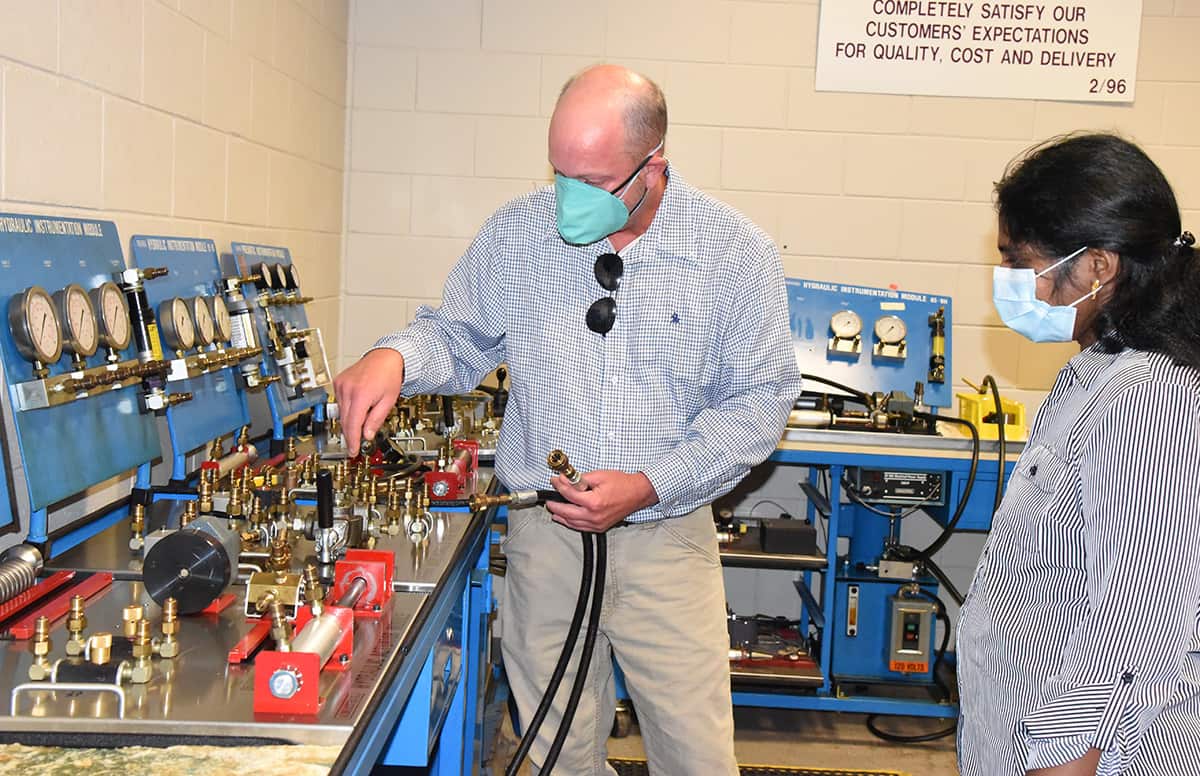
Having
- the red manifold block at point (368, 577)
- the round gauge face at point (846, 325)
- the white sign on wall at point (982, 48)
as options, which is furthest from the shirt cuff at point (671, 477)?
the white sign on wall at point (982, 48)

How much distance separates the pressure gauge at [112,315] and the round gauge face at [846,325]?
2515 millimetres

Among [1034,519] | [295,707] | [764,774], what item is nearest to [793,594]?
[764,774]

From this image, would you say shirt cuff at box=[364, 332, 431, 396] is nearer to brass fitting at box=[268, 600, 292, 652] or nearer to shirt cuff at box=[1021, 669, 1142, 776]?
brass fitting at box=[268, 600, 292, 652]

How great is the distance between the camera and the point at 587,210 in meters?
1.94

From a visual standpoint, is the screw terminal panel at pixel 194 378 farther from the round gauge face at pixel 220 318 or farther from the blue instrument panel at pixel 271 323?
the blue instrument panel at pixel 271 323

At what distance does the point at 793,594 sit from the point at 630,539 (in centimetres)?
236

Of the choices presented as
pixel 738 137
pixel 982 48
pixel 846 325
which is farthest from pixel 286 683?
pixel 982 48

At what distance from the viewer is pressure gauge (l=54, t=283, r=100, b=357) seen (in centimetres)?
173

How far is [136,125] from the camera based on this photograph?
7.20 ft

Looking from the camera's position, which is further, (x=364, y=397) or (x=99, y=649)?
(x=364, y=397)

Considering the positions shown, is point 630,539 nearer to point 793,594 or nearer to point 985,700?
point 985,700

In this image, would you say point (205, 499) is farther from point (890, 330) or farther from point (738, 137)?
point (738, 137)

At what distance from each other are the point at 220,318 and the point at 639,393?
1.01 metres

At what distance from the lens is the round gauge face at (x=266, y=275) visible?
2777 mm
